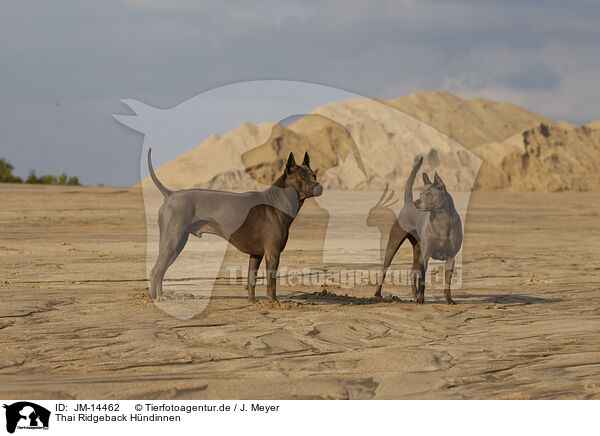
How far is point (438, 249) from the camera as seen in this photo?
8.34 m

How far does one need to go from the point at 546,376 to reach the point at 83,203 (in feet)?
89.6

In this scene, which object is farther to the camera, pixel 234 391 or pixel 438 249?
pixel 438 249

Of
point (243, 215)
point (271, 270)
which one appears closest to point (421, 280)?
point (271, 270)

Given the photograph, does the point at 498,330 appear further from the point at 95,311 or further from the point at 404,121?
the point at 404,121

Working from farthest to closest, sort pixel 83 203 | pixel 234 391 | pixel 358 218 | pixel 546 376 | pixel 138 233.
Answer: pixel 83 203 < pixel 358 218 < pixel 138 233 < pixel 546 376 < pixel 234 391

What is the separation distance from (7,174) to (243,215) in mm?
51432

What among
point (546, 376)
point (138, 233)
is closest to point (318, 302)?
point (546, 376)

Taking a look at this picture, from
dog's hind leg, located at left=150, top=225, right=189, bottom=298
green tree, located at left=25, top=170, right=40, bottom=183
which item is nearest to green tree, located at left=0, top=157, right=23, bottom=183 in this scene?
green tree, located at left=25, top=170, right=40, bottom=183

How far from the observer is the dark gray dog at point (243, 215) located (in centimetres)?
813

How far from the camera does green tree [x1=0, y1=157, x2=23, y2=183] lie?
53.4 meters

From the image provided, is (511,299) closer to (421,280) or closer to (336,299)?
(421,280)
